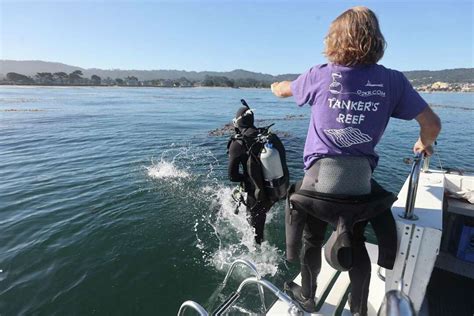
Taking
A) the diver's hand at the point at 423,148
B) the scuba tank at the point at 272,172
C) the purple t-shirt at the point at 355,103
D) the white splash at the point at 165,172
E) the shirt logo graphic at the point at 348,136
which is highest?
the purple t-shirt at the point at 355,103

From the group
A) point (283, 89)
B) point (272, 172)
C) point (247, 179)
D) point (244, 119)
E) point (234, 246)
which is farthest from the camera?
point (234, 246)

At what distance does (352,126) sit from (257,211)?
3164 millimetres

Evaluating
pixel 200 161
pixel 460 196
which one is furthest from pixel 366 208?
pixel 200 161

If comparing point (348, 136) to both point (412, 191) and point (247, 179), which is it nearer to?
point (412, 191)

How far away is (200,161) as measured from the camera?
13.3 m

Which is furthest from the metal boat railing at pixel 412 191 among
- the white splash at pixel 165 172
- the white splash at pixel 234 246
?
the white splash at pixel 165 172

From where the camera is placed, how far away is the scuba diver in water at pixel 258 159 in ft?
14.5

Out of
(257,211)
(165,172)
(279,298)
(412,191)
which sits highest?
(412,191)

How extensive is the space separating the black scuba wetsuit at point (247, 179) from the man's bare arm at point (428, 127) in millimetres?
2383

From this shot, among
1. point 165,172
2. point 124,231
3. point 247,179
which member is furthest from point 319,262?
point 165,172

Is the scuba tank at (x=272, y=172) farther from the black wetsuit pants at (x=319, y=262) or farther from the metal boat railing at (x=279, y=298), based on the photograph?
the metal boat railing at (x=279, y=298)

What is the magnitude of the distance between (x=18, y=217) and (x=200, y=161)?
6900 mm

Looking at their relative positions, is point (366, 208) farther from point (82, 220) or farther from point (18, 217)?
point (18, 217)

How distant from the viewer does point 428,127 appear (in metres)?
2.51
